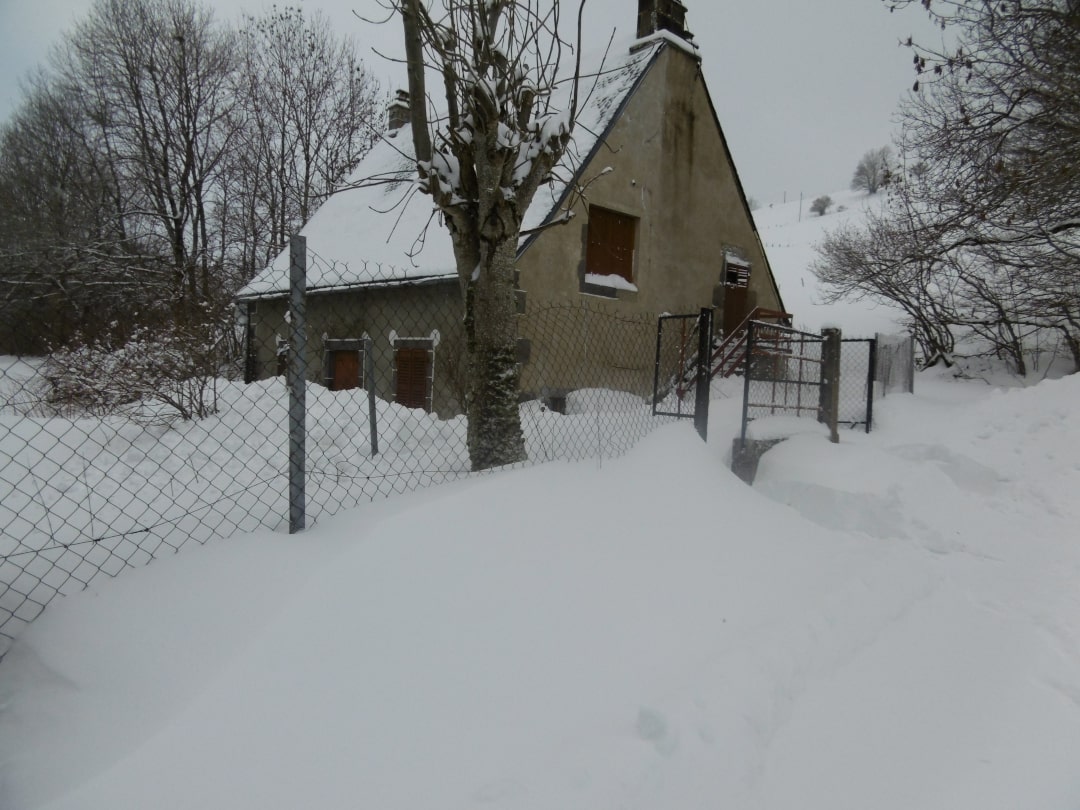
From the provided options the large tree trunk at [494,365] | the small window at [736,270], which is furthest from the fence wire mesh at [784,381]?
the large tree trunk at [494,365]

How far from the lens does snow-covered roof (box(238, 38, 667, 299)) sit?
10.3 metres

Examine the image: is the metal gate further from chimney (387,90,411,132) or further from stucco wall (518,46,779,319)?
chimney (387,90,411,132)

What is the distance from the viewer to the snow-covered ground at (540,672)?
171 centimetres

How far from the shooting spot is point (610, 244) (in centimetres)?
1138

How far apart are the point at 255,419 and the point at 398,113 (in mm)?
12214

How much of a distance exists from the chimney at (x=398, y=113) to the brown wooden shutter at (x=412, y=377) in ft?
28.1

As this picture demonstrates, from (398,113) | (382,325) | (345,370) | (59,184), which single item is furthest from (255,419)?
(59,184)

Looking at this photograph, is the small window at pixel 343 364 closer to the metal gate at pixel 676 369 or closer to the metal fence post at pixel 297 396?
the metal gate at pixel 676 369

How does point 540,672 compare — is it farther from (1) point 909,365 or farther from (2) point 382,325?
(1) point 909,365

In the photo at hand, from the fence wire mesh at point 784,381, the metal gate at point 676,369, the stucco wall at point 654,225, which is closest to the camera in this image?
the fence wire mesh at point 784,381

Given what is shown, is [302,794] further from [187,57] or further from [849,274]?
[187,57]

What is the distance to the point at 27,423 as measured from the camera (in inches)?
218

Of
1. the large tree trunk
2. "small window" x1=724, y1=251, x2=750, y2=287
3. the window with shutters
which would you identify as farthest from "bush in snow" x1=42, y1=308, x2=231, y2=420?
"small window" x1=724, y1=251, x2=750, y2=287

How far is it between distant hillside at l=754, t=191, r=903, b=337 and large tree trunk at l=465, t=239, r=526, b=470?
17515mm
